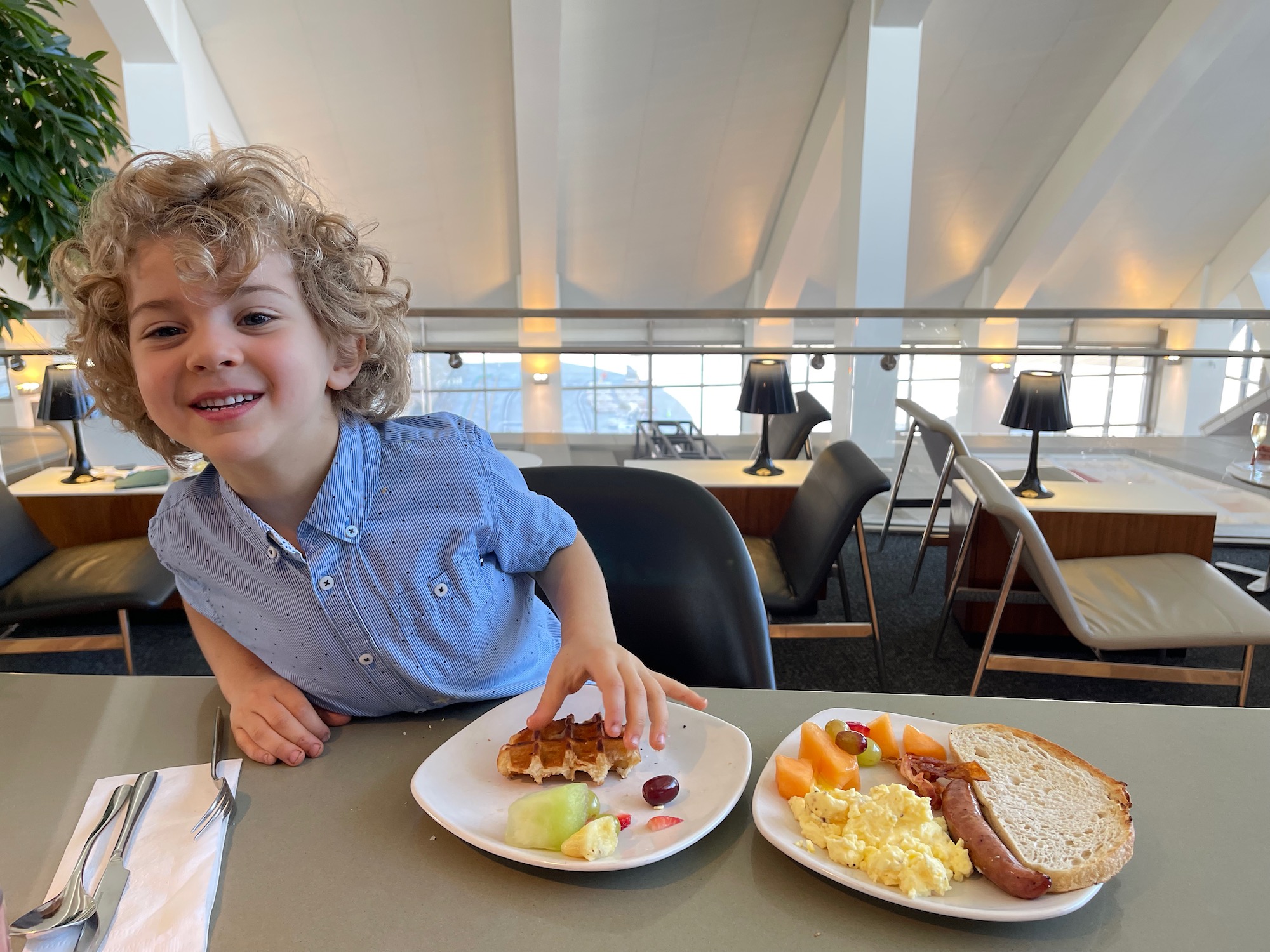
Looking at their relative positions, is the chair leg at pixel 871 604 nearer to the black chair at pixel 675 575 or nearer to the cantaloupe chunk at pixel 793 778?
the black chair at pixel 675 575

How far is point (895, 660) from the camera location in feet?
9.37

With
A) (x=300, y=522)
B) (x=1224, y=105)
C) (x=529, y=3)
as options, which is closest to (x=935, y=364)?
(x=529, y=3)

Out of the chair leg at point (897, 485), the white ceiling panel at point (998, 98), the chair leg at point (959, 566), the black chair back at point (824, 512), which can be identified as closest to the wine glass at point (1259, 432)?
the chair leg at point (897, 485)

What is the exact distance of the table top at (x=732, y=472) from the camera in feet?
10.6

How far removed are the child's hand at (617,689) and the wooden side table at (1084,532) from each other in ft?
7.79

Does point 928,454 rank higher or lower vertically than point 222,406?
lower

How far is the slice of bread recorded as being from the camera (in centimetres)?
62

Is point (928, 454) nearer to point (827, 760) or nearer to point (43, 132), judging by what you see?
point (827, 760)

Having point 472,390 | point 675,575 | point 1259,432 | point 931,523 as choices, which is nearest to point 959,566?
point 931,523

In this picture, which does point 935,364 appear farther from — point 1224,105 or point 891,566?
point 1224,105

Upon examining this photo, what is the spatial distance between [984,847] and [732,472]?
2.79 metres

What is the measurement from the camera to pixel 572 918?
24.0 inches

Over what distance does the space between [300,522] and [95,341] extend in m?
0.31

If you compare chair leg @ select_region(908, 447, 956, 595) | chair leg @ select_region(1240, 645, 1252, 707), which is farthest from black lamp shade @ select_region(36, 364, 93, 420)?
chair leg @ select_region(1240, 645, 1252, 707)
